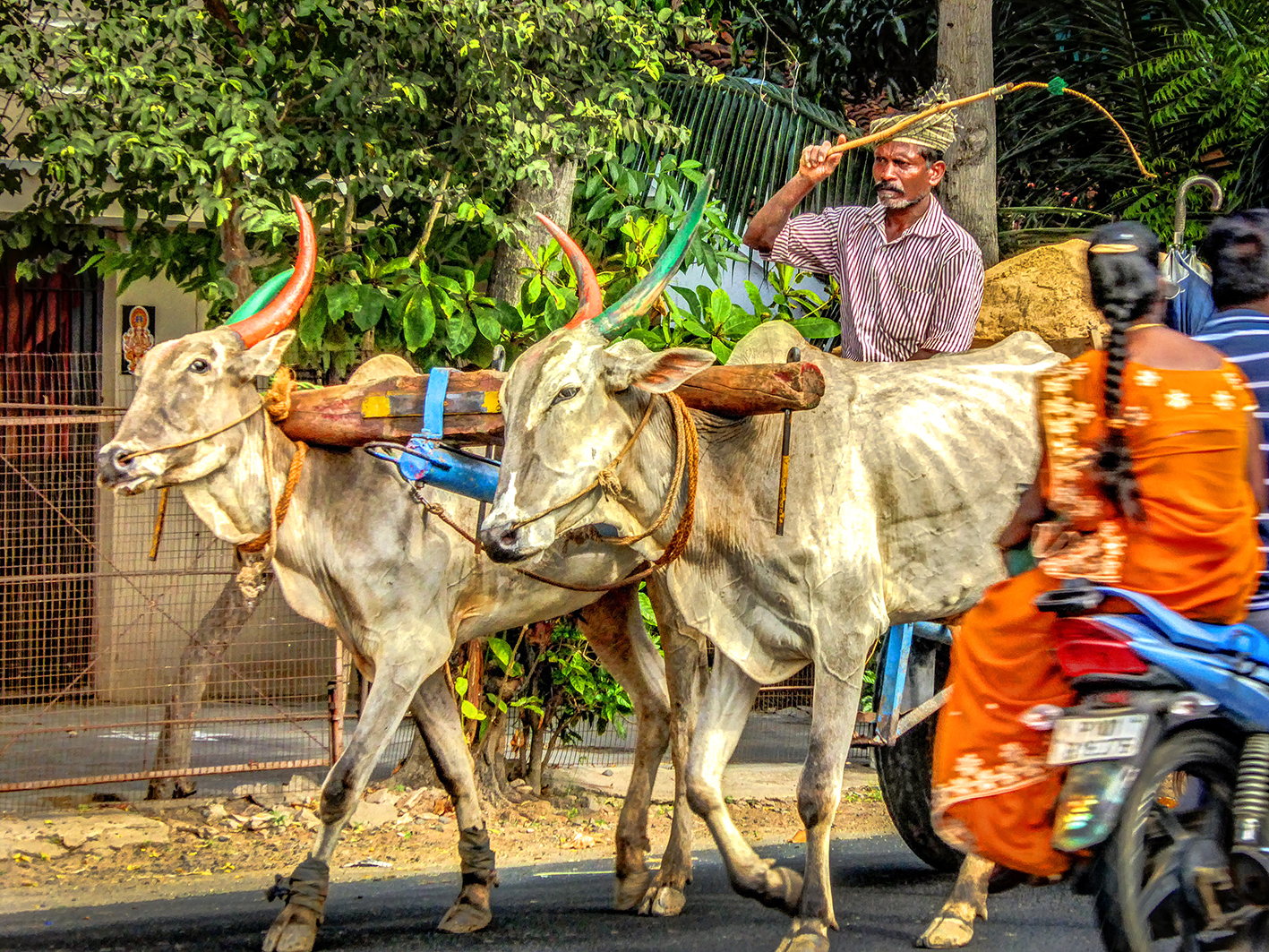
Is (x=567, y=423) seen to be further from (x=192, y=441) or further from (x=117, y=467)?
(x=117, y=467)

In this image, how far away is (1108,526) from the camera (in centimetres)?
393

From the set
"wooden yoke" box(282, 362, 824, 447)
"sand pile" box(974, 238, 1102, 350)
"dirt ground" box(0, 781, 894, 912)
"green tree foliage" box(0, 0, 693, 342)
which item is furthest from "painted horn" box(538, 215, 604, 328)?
"sand pile" box(974, 238, 1102, 350)

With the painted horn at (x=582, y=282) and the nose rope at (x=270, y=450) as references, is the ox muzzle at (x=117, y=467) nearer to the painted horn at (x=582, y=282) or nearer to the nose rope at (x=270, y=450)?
the nose rope at (x=270, y=450)

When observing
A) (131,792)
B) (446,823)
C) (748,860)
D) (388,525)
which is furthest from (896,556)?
(131,792)

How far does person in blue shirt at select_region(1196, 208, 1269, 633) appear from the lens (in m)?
4.00

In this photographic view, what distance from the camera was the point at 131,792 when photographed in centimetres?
805

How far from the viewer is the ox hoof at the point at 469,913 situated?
219 inches

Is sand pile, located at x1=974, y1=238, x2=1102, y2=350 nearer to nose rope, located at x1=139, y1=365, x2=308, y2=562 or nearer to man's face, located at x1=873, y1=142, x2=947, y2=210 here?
man's face, located at x1=873, y1=142, x2=947, y2=210

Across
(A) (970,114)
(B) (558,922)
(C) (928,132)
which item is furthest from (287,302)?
(A) (970,114)

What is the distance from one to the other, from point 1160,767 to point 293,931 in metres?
3.15

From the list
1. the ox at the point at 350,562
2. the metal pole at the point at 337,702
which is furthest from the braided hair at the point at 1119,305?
the metal pole at the point at 337,702

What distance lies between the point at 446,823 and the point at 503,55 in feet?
13.1

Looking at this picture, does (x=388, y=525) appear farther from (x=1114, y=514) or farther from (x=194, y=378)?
(x=1114, y=514)

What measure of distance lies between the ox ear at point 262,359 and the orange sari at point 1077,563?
9.65ft
